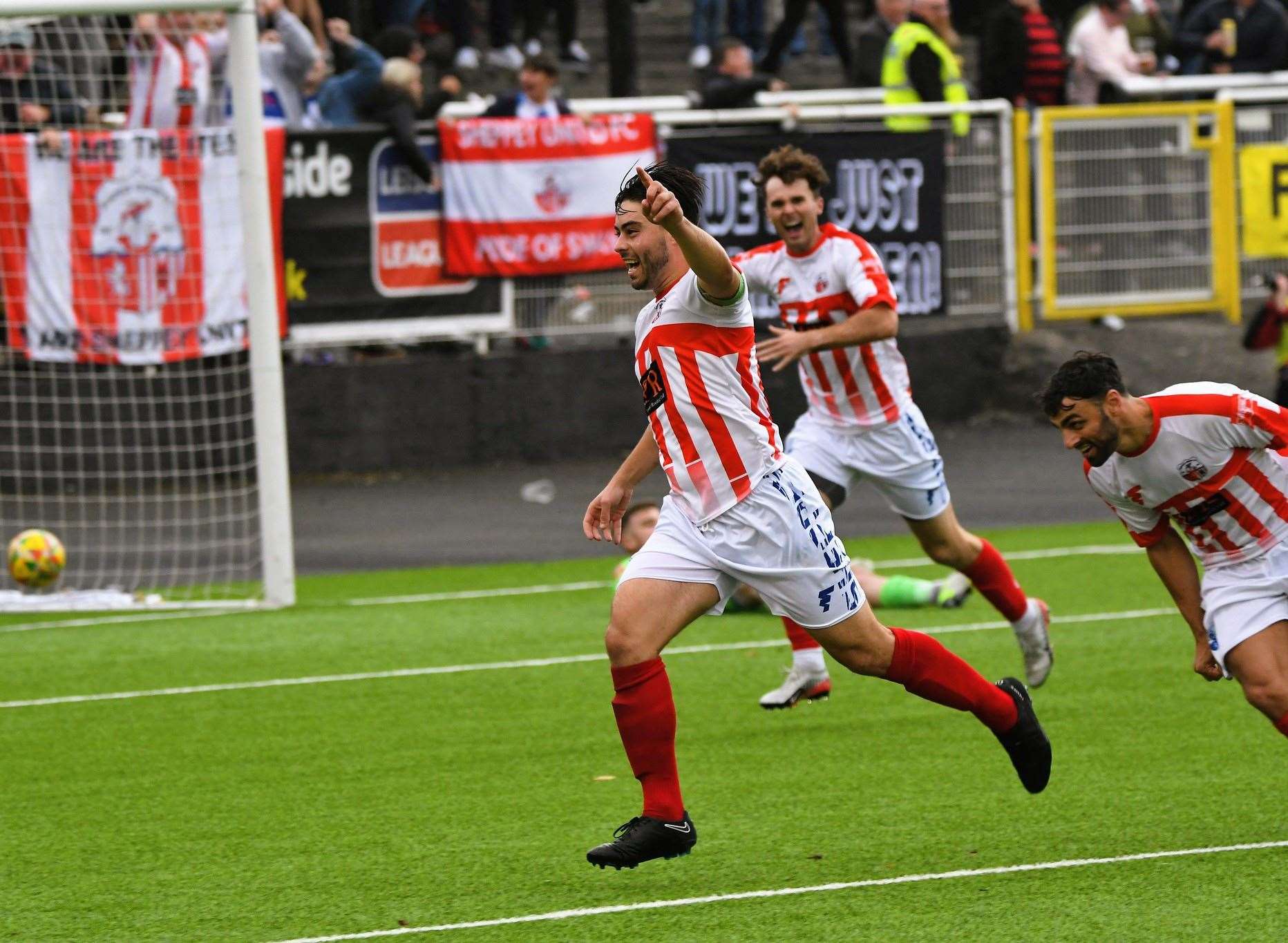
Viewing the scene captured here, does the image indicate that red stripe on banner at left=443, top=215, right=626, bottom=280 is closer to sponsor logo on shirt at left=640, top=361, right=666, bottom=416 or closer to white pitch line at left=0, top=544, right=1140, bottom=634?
white pitch line at left=0, top=544, right=1140, bottom=634

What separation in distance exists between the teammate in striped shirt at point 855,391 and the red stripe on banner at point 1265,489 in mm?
2450

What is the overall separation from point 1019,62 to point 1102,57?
0.91 m

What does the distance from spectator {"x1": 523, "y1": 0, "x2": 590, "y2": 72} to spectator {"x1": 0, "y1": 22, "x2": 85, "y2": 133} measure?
713 centimetres

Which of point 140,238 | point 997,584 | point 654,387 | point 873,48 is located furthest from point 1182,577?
point 873,48

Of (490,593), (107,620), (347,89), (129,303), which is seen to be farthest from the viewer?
(347,89)

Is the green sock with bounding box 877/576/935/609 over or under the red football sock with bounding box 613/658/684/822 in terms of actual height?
under

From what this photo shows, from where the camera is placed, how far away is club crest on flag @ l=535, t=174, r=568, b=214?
16.0m

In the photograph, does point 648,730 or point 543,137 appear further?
point 543,137

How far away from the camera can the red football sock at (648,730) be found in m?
5.88

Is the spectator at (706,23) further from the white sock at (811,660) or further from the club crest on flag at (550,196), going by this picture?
the white sock at (811,660)

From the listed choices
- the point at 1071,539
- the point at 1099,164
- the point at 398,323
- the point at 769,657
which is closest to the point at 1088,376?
the point at 769,657

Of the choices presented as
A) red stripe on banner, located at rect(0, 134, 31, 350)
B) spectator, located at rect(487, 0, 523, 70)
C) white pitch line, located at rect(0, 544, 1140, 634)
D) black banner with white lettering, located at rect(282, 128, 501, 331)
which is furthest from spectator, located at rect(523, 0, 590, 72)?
white pitch line, located at rect(0, 544, 1140, 634)

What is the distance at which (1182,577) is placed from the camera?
20.8ft

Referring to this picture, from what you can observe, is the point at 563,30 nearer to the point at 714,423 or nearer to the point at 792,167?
the point at 792,167
